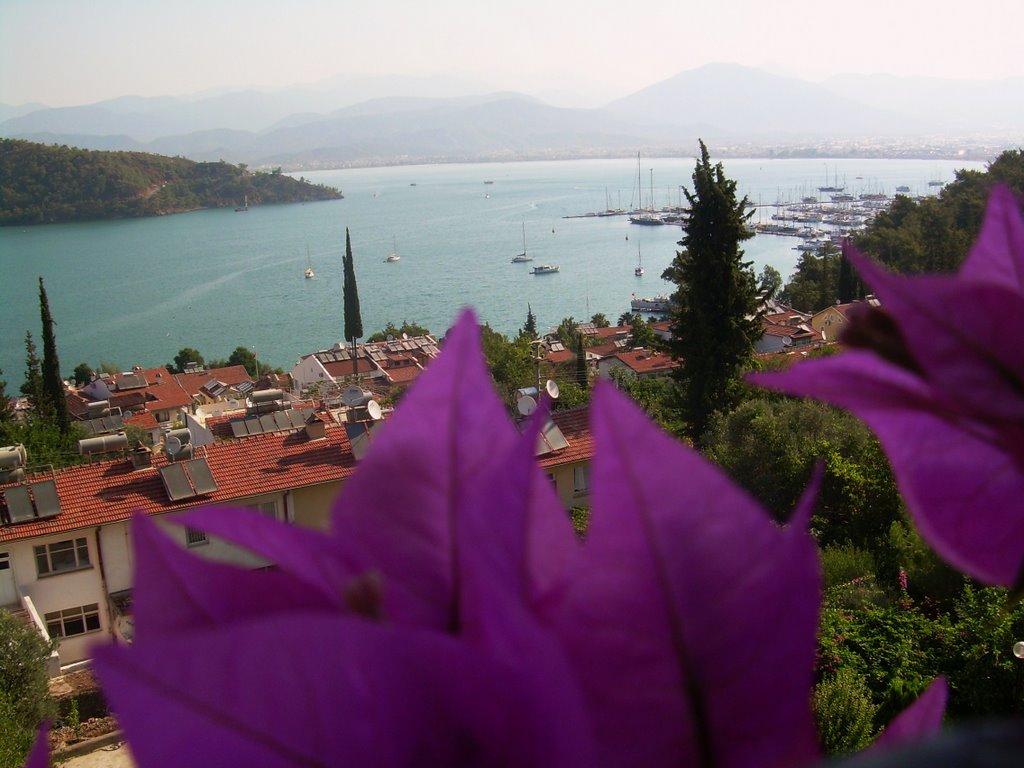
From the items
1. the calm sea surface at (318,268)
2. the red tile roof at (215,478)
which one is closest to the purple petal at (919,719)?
the red tile roof at (215,478)

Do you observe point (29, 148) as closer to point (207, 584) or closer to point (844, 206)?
point (844, 206)

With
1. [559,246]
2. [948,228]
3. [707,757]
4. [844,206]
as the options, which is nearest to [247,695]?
[707,757]

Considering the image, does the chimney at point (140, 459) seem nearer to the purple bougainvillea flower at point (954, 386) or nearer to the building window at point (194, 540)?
the building window at point (194, 540)

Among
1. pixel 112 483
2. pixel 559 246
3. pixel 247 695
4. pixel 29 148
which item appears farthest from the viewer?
pixel 29 148

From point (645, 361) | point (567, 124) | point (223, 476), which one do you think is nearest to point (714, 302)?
point (223, 476)

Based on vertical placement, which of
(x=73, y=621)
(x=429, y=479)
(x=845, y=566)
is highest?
(x=429, y=479)

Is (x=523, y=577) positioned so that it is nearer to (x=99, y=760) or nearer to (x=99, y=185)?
(x=99, y=760)
